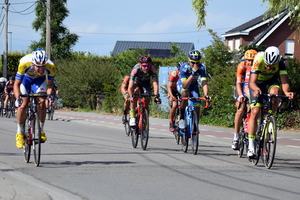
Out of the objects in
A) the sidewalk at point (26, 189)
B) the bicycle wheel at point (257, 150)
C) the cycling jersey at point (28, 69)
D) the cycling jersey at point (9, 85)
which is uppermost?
the cycling jersey at point (9, 85)

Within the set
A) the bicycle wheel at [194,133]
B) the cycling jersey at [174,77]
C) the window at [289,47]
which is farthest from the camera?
the window at [289,47]

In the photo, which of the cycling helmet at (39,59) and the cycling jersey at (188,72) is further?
the cycling jersey at (188,72)

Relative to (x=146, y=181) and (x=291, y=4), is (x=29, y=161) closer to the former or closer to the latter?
(x=146, y=181)

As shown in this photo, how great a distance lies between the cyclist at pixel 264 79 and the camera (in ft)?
29.2

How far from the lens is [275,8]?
16.5 meters

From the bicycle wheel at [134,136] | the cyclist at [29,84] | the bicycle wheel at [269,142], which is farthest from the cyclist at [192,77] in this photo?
the cyclist at [29,84]

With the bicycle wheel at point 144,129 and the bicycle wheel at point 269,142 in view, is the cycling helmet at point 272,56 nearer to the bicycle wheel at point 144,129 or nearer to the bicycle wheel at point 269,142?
the bicycle wheel at point 269,142

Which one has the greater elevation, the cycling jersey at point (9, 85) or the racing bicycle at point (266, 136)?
the cycling jersey at point (9, 85)

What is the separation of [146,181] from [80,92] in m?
24.2

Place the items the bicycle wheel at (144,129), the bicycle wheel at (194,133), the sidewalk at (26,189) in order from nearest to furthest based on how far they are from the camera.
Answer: the sidewalk at (26,189)
the bicycle wheel at (194,133)
the bicycle wheel at (144,129)

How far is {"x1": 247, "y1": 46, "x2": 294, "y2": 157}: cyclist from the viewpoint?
29.2 feet

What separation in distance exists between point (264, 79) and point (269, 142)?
1.14 m

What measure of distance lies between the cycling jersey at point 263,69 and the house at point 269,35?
26739mm

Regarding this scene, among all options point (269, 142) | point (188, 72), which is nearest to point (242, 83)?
point (188, 72)
